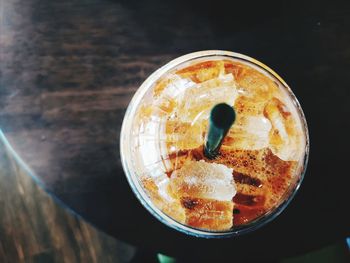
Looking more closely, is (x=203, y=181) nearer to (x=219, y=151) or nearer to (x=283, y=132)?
(x=219, y=151)

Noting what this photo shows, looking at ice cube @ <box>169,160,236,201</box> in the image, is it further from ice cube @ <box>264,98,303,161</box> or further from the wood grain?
the wood grain

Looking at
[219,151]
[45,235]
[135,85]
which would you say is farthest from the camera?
[45,235]

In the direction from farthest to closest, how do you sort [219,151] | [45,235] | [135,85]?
1. [45,235]
2. [135,85]
3. [219,151]

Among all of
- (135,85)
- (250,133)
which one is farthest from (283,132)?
(135,85)

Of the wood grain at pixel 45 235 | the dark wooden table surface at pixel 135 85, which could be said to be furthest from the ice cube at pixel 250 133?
the wood grain at pixel 45 235

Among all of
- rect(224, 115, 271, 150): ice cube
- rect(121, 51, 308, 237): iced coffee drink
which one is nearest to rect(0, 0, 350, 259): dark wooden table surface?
rect(121, 51, 308, 237): iced coffee drink

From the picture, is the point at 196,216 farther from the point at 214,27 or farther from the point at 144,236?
the point at 214,27
